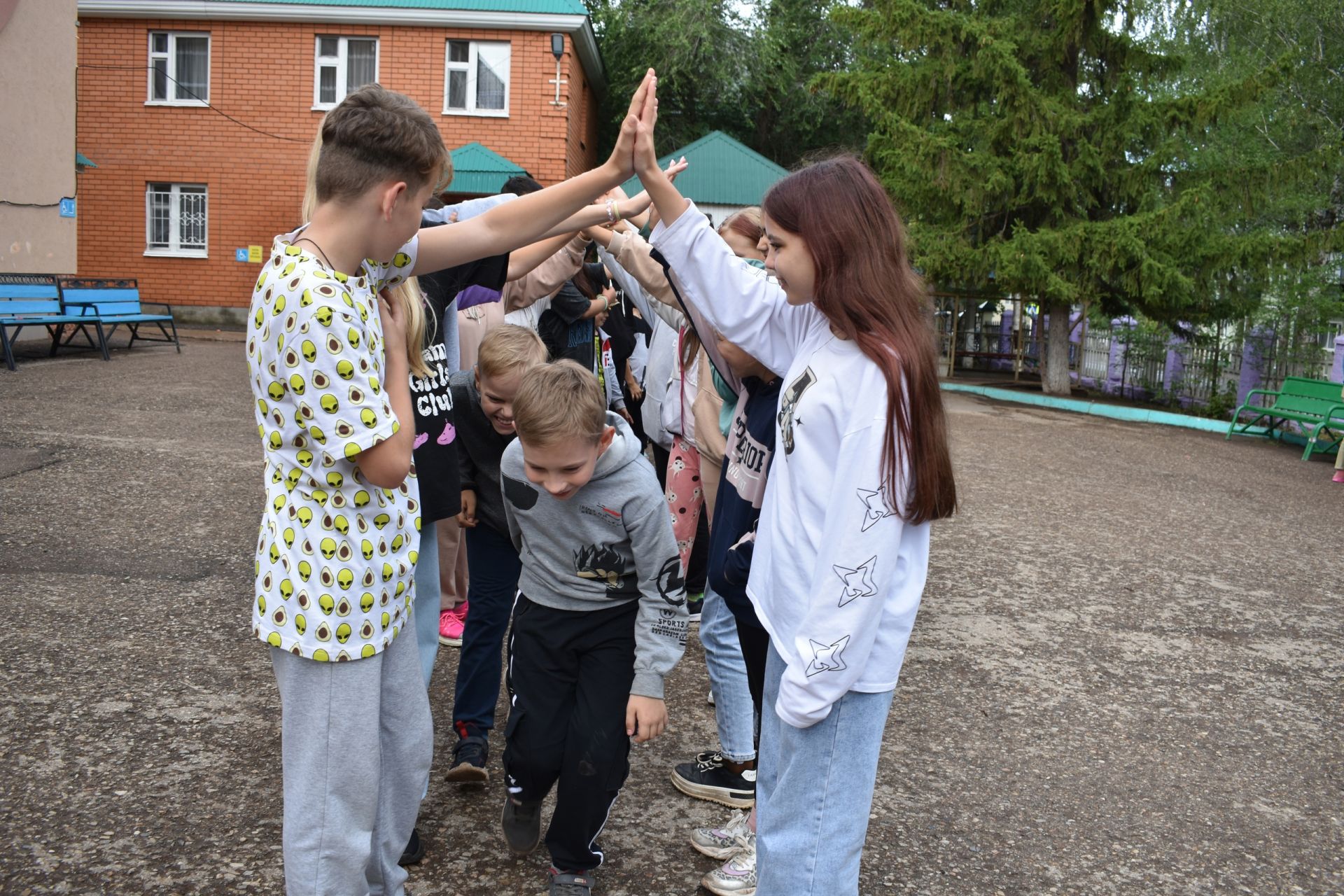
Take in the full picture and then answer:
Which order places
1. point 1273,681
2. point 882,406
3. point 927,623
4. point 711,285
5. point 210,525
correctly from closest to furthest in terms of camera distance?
point 882,406 → point 711,285 → point 1273,681 → point 927,623 → point 210,525

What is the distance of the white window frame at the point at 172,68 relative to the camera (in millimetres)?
22641

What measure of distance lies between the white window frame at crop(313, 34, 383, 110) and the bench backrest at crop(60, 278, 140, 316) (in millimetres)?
8303

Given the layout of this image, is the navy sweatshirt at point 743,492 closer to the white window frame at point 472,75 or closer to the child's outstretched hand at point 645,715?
the child's outstretched hand at point 645,715

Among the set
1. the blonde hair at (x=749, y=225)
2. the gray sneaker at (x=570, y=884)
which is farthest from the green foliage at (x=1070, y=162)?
the gray sneaker at (x=570, y=884)

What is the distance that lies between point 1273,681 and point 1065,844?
6.70 feet

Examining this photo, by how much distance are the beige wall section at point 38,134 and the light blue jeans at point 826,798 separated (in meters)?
15.4

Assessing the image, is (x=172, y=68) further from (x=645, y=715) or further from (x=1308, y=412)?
(x=645, y=715)

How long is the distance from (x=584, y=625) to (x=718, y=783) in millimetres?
890

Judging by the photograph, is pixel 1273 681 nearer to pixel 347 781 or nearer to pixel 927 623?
pixel 927 623

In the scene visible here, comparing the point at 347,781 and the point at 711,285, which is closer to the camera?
the point at 347,781

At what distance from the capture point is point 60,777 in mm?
3078

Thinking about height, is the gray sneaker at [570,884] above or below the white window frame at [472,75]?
below

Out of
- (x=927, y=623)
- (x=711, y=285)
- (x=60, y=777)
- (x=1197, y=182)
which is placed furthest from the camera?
(x=1197, y=182)

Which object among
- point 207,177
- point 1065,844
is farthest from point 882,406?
point 207,177
